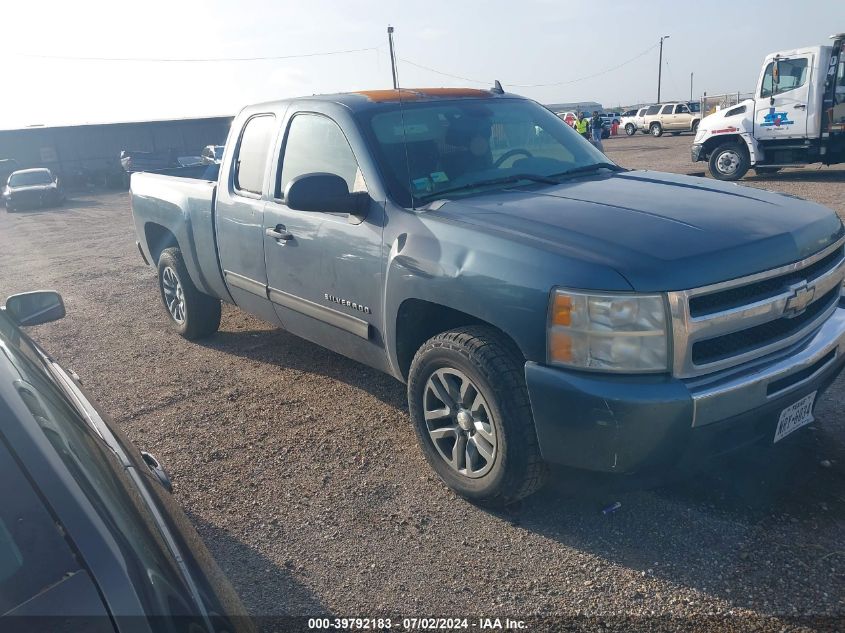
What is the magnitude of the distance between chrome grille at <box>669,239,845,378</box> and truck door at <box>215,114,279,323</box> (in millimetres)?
2769

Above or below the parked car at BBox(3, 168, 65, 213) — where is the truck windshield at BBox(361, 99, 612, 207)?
above

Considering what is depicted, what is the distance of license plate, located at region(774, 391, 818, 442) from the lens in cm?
292

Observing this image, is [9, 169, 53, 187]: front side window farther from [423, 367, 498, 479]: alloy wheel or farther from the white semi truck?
[423, 367, 498, 479]: alloy wheel

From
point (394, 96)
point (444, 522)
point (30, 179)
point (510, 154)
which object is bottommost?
point (444, 522)

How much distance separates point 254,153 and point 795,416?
3.59 meters

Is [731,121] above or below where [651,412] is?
above

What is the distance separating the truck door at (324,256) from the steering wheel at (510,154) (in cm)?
81

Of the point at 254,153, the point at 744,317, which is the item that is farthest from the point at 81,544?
the point at 254,153

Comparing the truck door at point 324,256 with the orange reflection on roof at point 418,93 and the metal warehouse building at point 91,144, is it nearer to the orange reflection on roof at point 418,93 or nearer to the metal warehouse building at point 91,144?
the orange reflection on roof at point 418,93

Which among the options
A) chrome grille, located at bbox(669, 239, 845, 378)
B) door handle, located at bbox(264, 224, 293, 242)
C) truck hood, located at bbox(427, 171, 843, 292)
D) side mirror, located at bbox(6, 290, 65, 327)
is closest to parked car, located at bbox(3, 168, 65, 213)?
door handle, located at bbox(264, 224, 293, 242)

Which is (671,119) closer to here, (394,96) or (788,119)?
(788,119)

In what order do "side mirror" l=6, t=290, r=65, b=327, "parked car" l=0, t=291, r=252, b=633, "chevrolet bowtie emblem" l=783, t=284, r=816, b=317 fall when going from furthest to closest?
"side mirror" l=6, t=290, r=65, b=327
"chevrolet bowtie emblem" l=783, t=284, r=816, b=317
"parked car" l=0, t=291, r=252, b=633

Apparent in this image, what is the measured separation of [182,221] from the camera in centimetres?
548

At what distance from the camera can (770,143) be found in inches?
575
